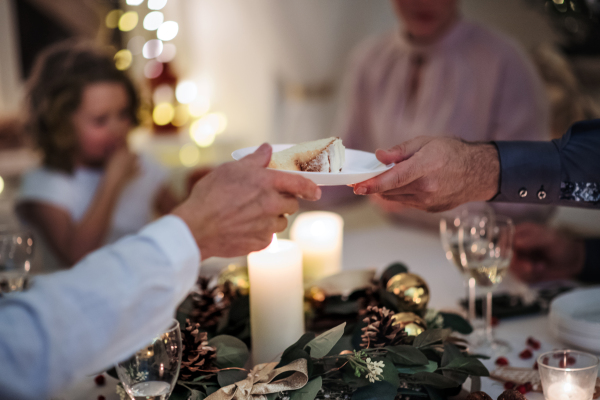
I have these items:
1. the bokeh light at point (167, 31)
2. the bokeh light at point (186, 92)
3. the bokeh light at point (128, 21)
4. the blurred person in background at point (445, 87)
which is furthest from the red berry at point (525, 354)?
the bokeh light at point (167, 31)

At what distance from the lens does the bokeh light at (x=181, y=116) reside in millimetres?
3145

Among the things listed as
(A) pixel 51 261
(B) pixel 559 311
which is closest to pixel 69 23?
(A) pixel 51 261

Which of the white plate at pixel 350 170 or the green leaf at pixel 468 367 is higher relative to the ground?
the white plate at pixel 350 170

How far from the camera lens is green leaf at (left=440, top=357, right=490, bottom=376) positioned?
0.57m

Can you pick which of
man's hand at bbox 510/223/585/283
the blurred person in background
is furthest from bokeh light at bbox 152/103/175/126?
man's hand at bbox 510/223/585/283

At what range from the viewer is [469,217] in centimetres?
82

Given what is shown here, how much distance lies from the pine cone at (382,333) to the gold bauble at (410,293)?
11 centimetres

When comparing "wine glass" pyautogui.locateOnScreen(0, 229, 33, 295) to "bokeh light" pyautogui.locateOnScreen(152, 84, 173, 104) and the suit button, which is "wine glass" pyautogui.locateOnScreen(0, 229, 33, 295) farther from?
"bokeh light" pyautogui.locateOnScreen(152, 84, 173, 104)

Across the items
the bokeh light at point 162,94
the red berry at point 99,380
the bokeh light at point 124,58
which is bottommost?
the red berry at point 99,380

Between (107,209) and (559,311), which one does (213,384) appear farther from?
(107,209)

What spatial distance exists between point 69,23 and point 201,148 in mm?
1007

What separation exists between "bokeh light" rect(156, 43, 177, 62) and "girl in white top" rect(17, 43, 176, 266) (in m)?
1.41

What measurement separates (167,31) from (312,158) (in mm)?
3084

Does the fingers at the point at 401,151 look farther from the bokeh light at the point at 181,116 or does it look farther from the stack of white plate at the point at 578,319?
the bokeh light at the point at 181,116
